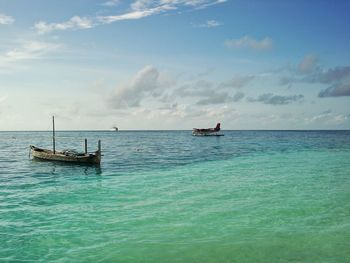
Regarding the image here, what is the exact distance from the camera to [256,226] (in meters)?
14.5

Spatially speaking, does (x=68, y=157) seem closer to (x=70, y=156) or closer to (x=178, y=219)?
(x=70, y=156)

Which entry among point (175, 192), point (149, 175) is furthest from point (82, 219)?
point (149, 175)

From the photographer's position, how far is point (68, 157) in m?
39.7

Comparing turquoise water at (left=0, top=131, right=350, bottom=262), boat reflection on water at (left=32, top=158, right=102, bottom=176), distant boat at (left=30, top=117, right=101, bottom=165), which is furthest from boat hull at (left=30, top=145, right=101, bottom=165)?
turquoise water at (left=0, top=131, right=350, bottom=262)

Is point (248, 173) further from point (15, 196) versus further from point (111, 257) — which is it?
point (111, 257)

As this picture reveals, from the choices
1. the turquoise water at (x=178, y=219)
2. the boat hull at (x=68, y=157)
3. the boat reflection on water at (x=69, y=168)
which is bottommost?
the turquoise water at (x=178, y=219)

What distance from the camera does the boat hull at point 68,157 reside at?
37875 mm

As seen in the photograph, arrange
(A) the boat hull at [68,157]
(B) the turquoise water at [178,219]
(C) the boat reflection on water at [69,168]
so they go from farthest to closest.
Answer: (A) the boat hull at [68,157] < (C) the boat reflection on water at [69,168] < (B) the turquoise water at [178,219]

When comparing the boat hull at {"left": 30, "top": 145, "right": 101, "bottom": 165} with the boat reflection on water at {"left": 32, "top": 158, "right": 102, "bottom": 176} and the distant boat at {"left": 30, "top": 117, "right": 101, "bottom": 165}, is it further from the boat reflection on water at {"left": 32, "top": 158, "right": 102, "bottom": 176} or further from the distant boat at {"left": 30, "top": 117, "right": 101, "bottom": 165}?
the boat reflection on water at {"left": 32, "top": 158, "right": 102, "bottom": 176}

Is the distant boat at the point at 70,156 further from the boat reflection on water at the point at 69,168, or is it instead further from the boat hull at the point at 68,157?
the boat reflection on water at the point at 69,168

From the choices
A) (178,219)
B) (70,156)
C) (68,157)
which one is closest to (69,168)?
(70,156)

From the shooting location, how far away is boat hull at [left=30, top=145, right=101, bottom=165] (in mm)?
37875

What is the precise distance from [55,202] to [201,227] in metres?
9.33

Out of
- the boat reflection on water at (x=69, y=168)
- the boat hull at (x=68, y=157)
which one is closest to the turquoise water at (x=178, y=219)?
the boat reflection on water at (x=69, y=168)
